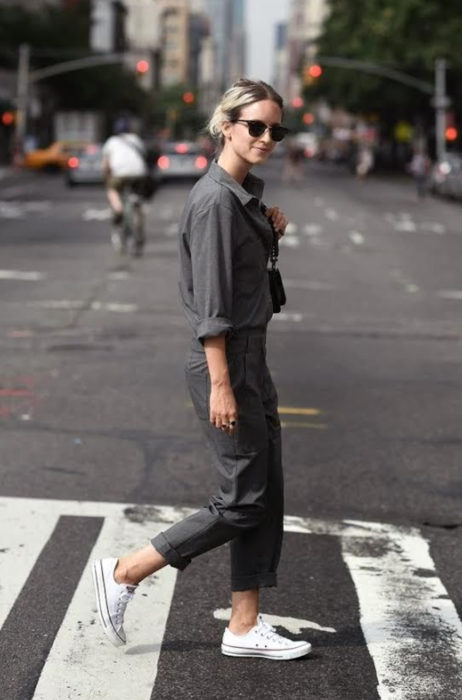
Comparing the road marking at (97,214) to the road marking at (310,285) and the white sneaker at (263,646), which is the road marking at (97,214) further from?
the white sneaker at (263,646)

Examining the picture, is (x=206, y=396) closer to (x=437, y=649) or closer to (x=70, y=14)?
(x=437, y=649)

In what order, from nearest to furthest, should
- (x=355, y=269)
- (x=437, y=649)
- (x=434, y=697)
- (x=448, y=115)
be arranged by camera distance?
(x=434, y=697), (x=437, y=649), (x=355, y=269), (x=448, y=115)

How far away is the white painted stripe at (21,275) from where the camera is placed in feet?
59.0

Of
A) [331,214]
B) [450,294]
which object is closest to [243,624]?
[450,294]

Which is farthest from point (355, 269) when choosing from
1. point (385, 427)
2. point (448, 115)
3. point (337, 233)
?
point (448, 115)

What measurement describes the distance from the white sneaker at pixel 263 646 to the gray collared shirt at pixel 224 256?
1.02 metres

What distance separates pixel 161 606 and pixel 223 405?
1.20 metres

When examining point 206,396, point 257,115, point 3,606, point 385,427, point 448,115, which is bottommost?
point 448,115

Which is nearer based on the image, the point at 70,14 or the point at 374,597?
the point at 374,597

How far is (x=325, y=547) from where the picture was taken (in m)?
6.28

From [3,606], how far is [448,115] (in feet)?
226

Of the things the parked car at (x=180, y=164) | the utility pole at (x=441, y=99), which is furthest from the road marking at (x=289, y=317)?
the utility pole at (x=441, y=99)

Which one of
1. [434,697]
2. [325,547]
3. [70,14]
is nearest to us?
[434,697]

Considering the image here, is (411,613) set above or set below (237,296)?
below
